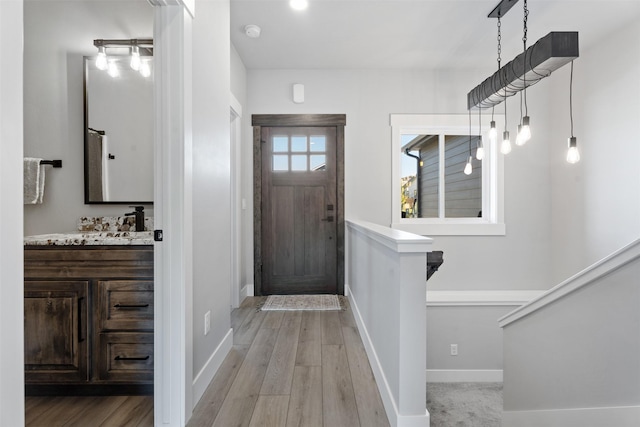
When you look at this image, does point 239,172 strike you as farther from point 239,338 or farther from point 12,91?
point 12,91

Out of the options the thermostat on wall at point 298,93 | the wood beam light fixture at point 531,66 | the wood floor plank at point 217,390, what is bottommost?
the wood floor plank at point 217,390

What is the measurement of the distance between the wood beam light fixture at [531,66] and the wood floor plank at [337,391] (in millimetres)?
2527

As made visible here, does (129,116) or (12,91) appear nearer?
(12,91)

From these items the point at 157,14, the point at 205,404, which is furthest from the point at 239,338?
the point at 157,14

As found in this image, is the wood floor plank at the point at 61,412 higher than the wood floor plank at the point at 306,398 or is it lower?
higher

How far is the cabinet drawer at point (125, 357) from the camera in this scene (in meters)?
1.78

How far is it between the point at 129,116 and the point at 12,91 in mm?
1702

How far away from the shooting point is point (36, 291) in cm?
174

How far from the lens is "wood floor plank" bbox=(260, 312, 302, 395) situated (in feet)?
6.36

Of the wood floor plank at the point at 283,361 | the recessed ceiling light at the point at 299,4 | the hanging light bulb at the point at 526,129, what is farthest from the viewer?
the recessed ceiling light at the point at 299,4

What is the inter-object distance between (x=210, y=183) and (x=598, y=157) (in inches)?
148

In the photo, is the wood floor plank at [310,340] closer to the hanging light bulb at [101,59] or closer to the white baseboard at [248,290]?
the white baseboard at [248,290]

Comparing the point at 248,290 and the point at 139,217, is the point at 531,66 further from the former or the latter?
the point at 248,290

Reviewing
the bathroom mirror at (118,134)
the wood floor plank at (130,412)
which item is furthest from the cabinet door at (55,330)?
the bathroom mirror at (118,134)
